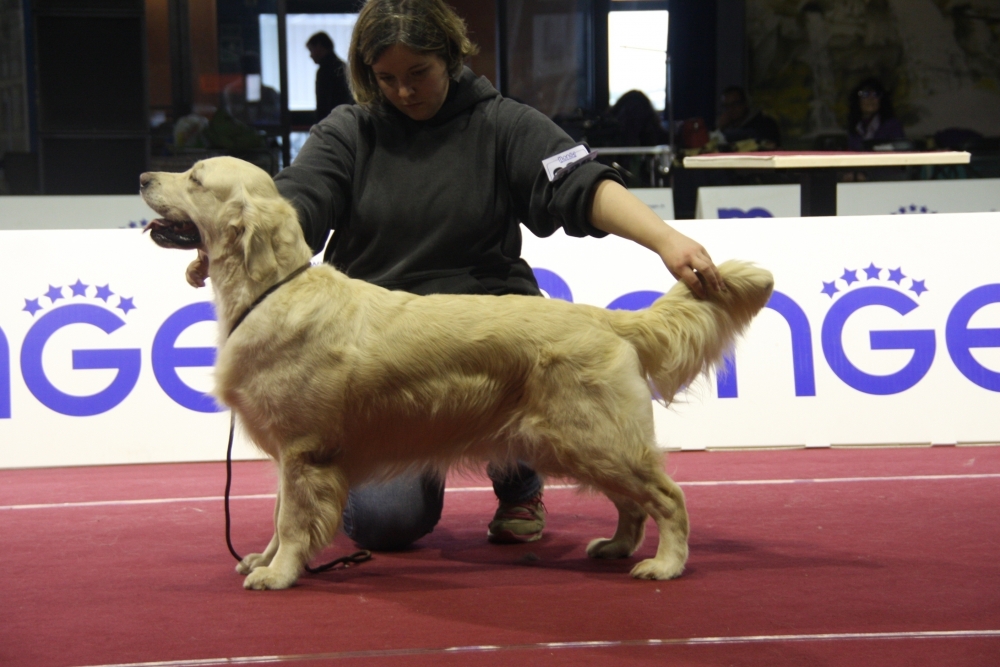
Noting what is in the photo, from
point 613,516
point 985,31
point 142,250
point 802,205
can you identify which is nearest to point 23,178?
point 142,250

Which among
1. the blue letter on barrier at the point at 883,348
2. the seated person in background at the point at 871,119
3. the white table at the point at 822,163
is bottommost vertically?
the blue letter on barrier at the point at 883,348

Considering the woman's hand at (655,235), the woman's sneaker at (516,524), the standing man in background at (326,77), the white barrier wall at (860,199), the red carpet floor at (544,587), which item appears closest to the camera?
the red carpet floor at (544,587)

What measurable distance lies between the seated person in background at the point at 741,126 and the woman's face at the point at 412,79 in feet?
22.1

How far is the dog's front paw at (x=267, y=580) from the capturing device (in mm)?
2596

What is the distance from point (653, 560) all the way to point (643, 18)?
7.86m

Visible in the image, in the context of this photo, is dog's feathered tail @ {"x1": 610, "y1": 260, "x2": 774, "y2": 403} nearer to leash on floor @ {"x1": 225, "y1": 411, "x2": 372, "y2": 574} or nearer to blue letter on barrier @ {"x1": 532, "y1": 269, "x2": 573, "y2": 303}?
leash on floor @ {"x1": 225, "y1": 411, "x2": 372, "y2": 574}

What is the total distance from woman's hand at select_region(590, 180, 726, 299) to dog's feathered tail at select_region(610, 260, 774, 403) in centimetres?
4

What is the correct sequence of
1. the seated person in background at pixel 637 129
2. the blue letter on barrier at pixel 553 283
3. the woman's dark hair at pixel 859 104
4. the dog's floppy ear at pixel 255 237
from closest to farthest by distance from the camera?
the dog's floppy ear at pixel 255 237 → the blue letter on barrier at pixel 553 283 → the woman's dark hair at pixel 859 104 → the seated person in background at pixel 637 129

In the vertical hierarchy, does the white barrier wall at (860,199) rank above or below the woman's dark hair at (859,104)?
below

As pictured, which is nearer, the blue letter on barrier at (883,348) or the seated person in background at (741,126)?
the blue letter on barrier at (883,348)

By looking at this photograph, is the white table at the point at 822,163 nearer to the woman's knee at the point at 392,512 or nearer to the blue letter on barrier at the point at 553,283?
the blue letter on barrier at the point at 553,283

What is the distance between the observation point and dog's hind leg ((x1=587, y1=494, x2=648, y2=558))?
9.51 feet

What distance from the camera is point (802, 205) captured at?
6.40 meters

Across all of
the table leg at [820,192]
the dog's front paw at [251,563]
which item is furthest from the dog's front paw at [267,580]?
the table leg at [820,192]
